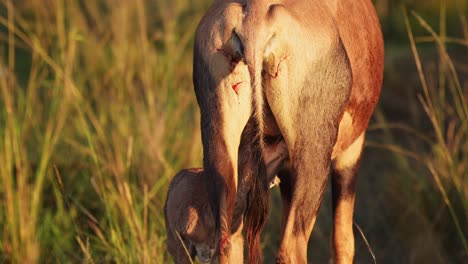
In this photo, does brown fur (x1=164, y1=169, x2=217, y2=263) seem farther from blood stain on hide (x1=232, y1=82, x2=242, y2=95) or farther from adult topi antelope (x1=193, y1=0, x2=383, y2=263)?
blood stain on hide (x1=232, y1=82, x2=242, y2=95)

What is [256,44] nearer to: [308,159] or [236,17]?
[236,17]

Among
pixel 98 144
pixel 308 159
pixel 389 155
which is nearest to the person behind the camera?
pixel 308 159

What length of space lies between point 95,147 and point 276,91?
7.01ft

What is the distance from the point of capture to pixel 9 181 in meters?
4.52

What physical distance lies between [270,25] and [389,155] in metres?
3.81

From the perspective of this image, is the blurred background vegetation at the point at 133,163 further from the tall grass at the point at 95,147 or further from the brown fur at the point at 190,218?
the brown fur at the point at 190,218

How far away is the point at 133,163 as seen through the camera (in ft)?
17.6

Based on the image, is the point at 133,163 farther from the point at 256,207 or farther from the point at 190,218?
the point at 256,207

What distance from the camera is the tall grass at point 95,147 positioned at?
4.45 meters

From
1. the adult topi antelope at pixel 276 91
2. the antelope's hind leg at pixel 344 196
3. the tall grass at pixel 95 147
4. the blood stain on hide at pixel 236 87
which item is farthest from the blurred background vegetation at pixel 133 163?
the blood stain on hide at pixel 236 87

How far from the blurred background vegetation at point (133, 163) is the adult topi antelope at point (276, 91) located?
28.3 inches

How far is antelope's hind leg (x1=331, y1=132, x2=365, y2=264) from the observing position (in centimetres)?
427

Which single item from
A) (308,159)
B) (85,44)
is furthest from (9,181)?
(85,44)

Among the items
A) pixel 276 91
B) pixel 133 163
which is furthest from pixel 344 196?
pixel 133 163
